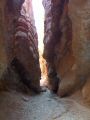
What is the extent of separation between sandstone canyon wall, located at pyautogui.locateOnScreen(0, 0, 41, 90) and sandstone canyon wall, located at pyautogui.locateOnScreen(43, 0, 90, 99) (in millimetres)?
125

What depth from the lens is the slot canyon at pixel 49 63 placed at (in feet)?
5.19

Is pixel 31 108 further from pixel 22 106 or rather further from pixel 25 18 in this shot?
pixel 25 18

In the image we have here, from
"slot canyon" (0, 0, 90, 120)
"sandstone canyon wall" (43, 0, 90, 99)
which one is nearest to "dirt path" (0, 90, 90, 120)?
"slot canyon" (0, 0, 90, 120)

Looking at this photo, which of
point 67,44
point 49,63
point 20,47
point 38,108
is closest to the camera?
point 38,108

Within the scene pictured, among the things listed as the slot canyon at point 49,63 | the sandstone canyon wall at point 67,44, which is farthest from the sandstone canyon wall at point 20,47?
the sandstone canyon wall at point 67,44

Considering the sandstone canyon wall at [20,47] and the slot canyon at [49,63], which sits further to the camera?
the sandstone canyon wall at [20,47]

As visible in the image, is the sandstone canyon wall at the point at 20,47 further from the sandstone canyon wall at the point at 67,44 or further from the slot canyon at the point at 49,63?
the sandstone canyon wall at the point at 67,44

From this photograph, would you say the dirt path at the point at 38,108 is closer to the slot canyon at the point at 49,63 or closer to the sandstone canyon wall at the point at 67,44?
the slot canyon at the point at 49,63

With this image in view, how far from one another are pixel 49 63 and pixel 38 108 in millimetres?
593

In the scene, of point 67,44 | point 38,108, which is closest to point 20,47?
point 67,44

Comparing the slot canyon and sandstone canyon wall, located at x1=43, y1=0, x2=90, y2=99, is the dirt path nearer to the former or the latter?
the slot canyon

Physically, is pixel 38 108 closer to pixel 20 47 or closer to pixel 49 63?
pixel 20 47

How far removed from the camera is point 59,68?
2008 millimetres

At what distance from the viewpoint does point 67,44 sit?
1878mm
